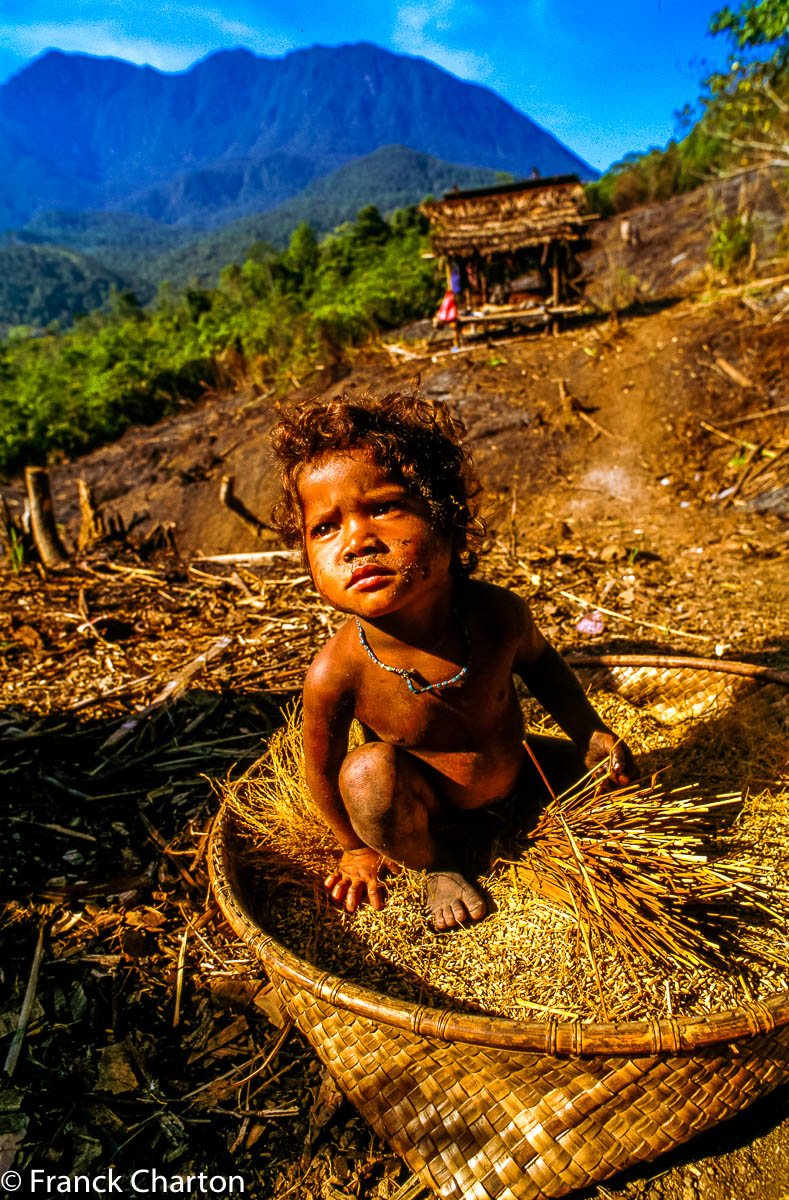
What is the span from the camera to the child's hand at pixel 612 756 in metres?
1.98

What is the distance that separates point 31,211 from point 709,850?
20656cm

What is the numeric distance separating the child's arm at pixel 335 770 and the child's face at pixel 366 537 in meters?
0.33

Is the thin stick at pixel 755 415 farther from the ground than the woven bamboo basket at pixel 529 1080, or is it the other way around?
the thin stick at pixel 755 415

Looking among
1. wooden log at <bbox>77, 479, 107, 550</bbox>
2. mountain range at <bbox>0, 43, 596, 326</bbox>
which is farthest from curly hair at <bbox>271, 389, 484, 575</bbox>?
mountain range at <bbox>0, 43, 596, 326</bbox>

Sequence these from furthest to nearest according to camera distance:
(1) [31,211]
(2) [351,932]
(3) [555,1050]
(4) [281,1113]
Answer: (1) [31,211]
(2) [351,932]
(4) [281,1113]
(3) [555,1050]

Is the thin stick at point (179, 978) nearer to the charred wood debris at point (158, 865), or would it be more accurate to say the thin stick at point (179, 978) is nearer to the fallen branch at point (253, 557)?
the charred wood debris at point (158, 865)

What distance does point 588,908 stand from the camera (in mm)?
1722

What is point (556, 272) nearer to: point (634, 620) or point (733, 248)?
point (733, 248)

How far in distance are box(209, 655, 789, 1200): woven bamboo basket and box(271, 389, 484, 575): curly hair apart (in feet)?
3.42

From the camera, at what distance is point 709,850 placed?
6.54 ft

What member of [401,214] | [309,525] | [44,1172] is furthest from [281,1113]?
[401,214]

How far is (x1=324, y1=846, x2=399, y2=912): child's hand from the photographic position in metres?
1.98

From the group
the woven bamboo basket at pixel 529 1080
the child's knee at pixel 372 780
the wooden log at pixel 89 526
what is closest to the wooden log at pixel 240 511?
the wooden log at pixel 89 526

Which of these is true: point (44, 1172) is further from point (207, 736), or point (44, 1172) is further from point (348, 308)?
point (348, 308)
